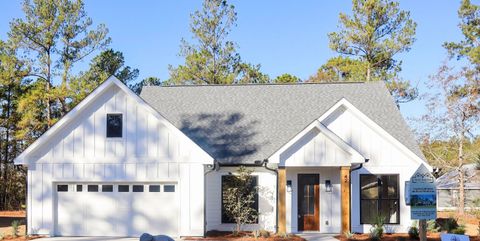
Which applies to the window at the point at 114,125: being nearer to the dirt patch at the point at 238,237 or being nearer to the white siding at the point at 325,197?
the dirt patch at the point at 238,237

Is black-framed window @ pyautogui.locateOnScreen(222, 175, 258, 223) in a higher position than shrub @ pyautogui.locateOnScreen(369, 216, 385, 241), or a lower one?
higher

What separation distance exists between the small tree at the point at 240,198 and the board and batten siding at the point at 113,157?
1.23 m

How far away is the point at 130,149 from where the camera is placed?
17031 mm

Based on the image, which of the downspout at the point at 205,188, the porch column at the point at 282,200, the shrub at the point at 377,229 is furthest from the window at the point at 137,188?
the shrub at the point at 377,229

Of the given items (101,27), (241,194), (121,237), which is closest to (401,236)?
(241,194)

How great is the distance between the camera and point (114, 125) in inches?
675

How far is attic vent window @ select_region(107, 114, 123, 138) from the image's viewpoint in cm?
1714

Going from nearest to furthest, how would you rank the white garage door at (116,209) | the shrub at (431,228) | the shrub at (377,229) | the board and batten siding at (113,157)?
the shrub at (377,229)
the board and batten siding at (113,157)
the white garage door at (116,209)
the shrub at (431,228)

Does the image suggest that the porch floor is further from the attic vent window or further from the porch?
the attic vent window

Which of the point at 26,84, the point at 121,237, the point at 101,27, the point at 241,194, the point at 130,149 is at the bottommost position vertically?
the point at 121,237

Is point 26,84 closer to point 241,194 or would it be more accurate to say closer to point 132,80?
point 132,80

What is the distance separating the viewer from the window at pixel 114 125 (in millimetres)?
17141

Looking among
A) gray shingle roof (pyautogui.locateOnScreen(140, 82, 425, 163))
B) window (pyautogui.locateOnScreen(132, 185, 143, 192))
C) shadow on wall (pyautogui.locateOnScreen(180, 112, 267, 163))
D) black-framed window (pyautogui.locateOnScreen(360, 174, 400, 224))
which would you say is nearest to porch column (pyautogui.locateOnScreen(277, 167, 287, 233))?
gray shingle roof (pyautogui.locateOnScreen(140, 82, 425, 163))

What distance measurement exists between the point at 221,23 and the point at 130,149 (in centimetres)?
2181
